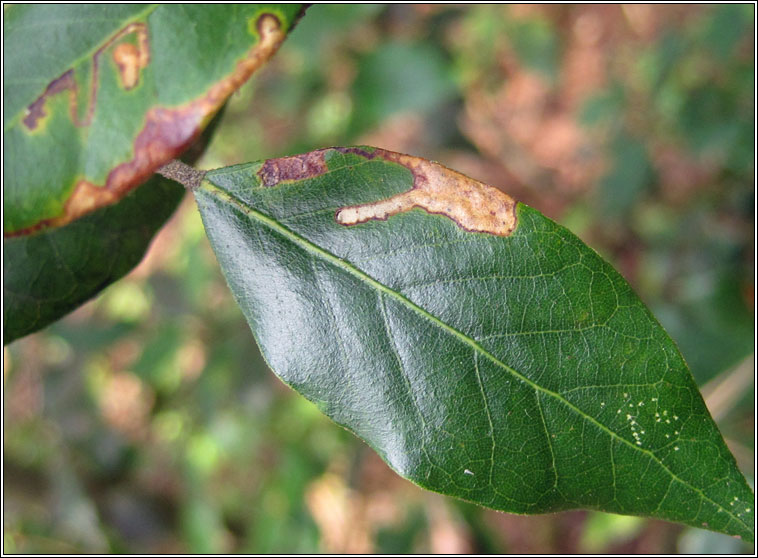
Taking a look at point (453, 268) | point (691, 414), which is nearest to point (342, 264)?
point (453, 268)

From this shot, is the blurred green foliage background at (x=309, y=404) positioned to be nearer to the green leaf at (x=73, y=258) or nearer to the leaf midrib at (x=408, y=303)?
the leaf midrib at (x=408, y=303)

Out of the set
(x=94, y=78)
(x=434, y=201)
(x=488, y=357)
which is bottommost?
(x=488, y=357)

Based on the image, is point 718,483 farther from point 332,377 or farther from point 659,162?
point 659,162

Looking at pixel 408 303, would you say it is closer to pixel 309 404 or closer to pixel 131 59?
pixel 131 59

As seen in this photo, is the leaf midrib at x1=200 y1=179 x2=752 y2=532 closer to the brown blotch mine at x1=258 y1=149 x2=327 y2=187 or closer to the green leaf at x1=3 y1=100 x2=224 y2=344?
the brown blotch mine at x1=258 y1=149 x2=327 y2=187

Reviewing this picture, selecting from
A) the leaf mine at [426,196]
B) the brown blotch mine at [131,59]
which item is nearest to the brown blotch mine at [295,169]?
the leaf mine at [426,196]

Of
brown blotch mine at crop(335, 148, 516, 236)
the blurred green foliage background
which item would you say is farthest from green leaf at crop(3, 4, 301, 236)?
the blurred green foliage background

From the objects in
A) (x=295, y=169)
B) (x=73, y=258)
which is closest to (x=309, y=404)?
(x=73, y=258)
